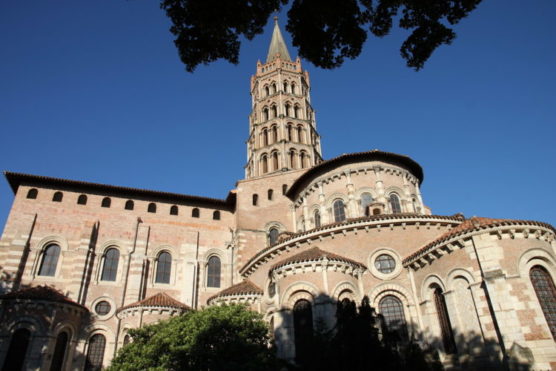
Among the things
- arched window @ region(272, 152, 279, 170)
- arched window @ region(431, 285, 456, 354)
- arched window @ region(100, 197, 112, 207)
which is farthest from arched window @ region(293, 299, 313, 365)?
arched window @ region(272, 152, 279, 170)

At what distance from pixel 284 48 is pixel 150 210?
28.7 meters

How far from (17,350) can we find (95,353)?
4.30 metres

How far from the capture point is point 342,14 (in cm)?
762

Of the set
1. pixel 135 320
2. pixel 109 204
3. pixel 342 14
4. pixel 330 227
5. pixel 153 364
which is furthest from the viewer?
pixel 109 204

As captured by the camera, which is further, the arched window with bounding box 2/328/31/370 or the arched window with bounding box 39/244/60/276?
the arched window with bounding box 39/244/60/276

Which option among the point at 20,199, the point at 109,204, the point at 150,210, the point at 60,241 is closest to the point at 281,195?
the point at 150,210

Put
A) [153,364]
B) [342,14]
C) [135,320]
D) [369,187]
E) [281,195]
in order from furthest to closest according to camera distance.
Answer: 1. [281,195]
2. [369,187]
3. [135,320]
4. [153,364]
5. [342,14]

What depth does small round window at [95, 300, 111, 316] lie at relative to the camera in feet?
80.1

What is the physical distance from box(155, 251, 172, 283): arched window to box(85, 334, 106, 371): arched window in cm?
500

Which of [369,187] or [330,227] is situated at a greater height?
[369,187]

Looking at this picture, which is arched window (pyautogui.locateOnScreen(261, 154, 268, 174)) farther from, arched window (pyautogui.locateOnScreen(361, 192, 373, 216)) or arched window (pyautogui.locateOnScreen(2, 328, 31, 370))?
arched window (pyautogui.locateOnScreen(2, 328, 31, 370))

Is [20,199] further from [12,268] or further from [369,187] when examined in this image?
[369,187]

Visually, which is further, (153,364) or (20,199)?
(20,199)

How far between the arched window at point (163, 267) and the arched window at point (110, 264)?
2.76m
